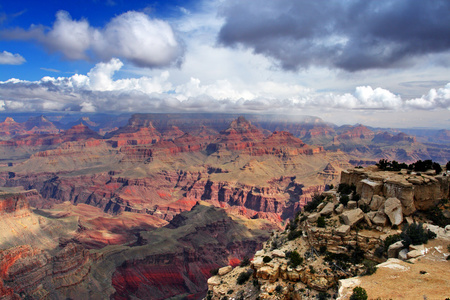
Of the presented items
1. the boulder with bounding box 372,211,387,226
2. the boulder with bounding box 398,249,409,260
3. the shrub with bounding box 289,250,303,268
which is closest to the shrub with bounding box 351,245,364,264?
the boulder with bounding box 398,249,409,260

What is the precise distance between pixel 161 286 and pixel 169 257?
10073 mm

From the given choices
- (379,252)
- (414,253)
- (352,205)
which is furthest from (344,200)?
(414,253)

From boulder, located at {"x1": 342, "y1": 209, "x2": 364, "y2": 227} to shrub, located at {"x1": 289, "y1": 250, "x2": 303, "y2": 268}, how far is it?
263 inches

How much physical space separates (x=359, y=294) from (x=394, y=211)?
46.3 feet

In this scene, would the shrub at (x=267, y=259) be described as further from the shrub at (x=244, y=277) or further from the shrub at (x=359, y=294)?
the shrub at (x=359, y=294)

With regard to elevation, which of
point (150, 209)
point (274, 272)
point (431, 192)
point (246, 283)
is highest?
point (431, 192)

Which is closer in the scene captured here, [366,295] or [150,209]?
[366,295]

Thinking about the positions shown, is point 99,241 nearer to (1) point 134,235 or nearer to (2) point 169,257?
(1) point 134,235

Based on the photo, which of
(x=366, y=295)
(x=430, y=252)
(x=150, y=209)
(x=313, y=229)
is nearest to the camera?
(x=366, y=295)

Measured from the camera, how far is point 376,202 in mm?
32781

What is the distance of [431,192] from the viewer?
32438mm

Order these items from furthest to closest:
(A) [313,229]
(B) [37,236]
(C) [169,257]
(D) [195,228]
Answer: (D) [195,228] → (B) [37,236] → (C) [169,257] → (A) [313,229]

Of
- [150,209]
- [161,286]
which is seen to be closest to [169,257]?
[161,286]

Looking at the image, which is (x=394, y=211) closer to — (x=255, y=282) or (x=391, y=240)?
(x=391, y=240)
